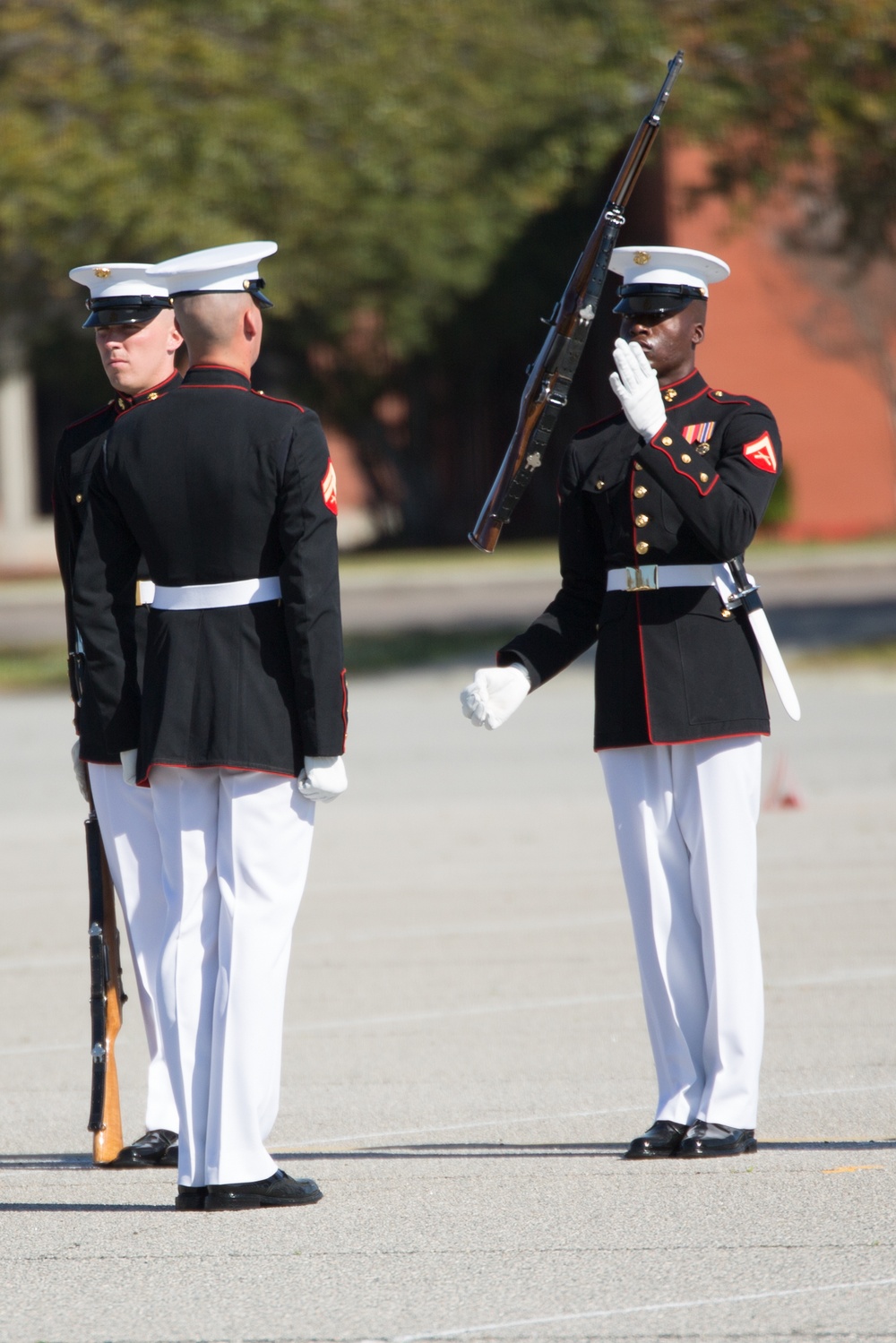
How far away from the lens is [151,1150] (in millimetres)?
5199

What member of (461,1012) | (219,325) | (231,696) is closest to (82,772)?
(231,696)

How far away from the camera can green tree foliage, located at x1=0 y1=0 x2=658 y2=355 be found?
56.9ft

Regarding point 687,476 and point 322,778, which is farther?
point 687,476

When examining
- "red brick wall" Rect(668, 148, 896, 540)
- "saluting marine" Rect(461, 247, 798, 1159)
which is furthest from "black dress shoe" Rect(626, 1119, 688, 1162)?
"red brick wall" Rect(668, 148, 896, 540)

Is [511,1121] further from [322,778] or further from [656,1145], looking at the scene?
[322,778]

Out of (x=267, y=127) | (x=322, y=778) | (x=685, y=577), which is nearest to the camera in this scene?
(x=322, y=778)

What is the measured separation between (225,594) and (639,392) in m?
1.14

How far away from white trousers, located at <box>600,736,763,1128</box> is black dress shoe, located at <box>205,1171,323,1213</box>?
968mm

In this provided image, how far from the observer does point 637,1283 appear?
3.98 metres

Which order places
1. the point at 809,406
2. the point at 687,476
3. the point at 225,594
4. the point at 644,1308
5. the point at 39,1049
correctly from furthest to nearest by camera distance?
1. the point at 809,406
2. the point at 39,1049
3. the point at 687,476
4. the point at 225,594
5. the point at 644,1308

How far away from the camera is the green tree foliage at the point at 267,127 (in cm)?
1734

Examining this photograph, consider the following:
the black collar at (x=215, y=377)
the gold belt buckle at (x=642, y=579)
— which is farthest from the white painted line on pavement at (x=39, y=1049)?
the black collar at (x=215, y=377)

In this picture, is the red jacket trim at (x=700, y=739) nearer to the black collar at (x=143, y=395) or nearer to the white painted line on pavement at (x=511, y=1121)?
the white painted line on pavement at (x=511, y=1121)

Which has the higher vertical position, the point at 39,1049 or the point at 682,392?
the point at 682,392
